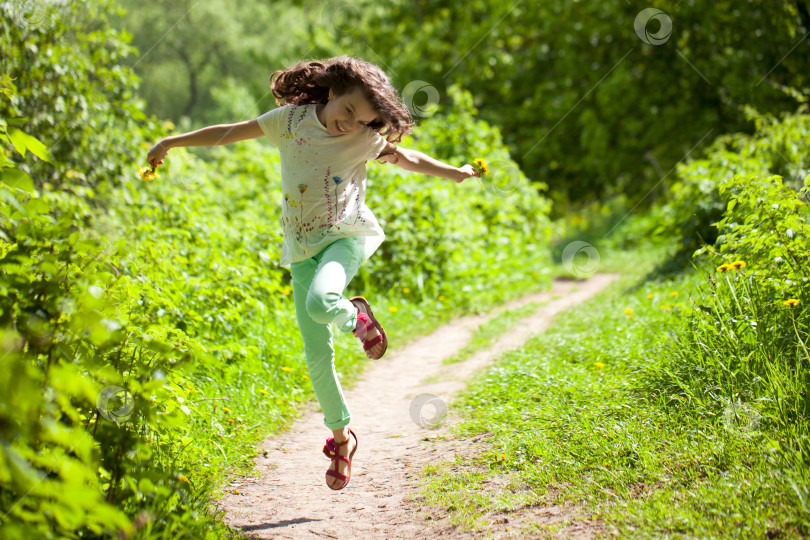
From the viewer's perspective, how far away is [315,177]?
2957 mm

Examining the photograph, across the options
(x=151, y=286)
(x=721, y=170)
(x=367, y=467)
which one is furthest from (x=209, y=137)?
(x=721, y=170)

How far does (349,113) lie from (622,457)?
1.85 metres

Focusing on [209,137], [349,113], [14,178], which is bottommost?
[14,178]

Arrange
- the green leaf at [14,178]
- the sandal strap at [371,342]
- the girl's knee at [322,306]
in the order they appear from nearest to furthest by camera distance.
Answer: the green leaf at [14,178]
the girl's knee at [322,306]
the sandal strap at [371,342]

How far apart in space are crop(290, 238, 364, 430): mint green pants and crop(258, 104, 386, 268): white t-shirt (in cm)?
6

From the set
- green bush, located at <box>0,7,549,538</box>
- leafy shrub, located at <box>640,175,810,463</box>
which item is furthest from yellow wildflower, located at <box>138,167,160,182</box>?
leafy shrub, located at <box>640,175,810,463</box>

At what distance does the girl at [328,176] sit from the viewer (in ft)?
9.67

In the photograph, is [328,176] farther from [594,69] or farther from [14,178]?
[594,69]

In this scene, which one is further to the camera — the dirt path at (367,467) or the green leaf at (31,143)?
the dirt path at (367,467)

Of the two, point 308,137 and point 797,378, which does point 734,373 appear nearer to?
point 797,378

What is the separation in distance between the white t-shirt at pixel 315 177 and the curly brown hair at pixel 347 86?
0.12 metres

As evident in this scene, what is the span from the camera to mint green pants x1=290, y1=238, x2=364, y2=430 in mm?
2867

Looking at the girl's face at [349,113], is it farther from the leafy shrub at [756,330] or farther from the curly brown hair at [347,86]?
the leafy shrub at [756,330]

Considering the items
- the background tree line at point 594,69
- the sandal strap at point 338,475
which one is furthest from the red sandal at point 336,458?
the background tree line at point 594,69
